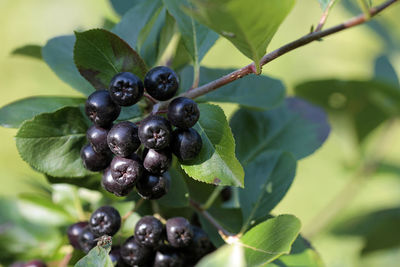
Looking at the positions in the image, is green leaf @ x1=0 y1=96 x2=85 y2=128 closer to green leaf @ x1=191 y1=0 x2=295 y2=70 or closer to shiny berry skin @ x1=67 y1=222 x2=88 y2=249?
shiny berry skin @ x1=67 y1=222 x2=88 y2=249

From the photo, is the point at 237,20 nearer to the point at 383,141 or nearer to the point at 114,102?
the point at 114,102

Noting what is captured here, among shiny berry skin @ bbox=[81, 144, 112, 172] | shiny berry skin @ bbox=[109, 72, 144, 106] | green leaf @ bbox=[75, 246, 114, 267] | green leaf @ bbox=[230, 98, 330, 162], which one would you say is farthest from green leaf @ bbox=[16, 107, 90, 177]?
green leaf @ bbox=[230, 98, 330, 162]

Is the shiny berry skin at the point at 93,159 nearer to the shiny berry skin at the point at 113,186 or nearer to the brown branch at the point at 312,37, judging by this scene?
the shiny berry skin at the point at 113,186

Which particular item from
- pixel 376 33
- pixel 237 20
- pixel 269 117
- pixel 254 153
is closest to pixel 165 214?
pixel 254 153

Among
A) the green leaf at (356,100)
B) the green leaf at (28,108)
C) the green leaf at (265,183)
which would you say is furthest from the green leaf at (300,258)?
the green leaf at (356,100)

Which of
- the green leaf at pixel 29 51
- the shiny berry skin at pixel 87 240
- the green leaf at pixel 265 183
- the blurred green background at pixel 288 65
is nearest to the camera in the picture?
the shiny berry skin at pixel 87 240

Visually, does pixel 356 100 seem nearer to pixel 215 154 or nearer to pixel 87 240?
pixel 215 154
